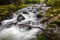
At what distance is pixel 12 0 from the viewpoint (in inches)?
508

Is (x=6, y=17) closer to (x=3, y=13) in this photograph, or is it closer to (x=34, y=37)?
(x=3, y=13)

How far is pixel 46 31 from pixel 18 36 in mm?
1057

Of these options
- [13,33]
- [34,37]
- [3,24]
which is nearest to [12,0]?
[3,24]

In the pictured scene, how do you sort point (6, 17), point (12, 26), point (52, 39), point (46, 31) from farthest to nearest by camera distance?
1. point (6, 17)
2. point (12, 26)
3. point (46, 31)
4. point (52, 39)

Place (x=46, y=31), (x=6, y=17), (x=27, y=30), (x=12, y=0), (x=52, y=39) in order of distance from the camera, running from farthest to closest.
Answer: (x=12, y=0)
(x=6, y=17)
(x=27, y=30)
(x=46, y=31)
(x=52, y=39)

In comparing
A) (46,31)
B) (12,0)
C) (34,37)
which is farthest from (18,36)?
(12,0)

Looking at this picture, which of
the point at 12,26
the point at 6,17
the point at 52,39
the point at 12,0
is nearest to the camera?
the point at 52,39

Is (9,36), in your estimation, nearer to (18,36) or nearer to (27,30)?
(18,36)

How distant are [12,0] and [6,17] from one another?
16.4 ft

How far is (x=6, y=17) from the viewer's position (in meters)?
8.16

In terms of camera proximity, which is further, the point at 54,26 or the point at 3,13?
the point at 3,13

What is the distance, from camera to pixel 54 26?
548 cm

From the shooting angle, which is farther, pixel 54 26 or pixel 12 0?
pixel 12 0

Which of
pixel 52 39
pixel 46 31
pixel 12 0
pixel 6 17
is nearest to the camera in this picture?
pixel 52 39
